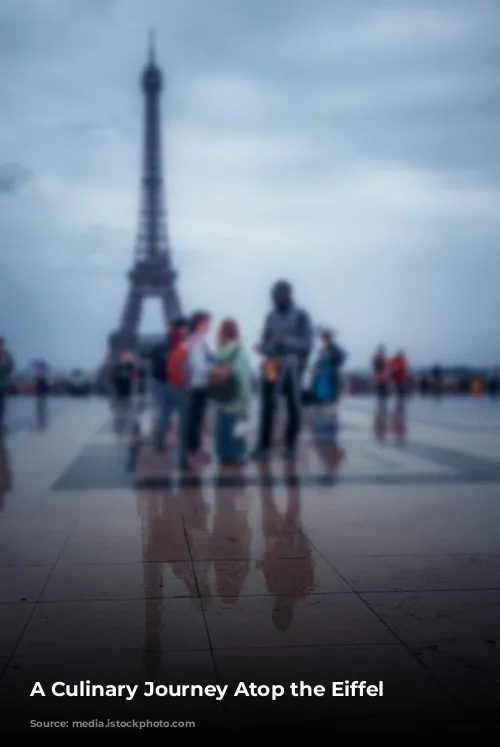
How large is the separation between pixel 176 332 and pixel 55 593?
7.68m

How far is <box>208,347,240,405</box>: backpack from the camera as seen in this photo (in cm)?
1139

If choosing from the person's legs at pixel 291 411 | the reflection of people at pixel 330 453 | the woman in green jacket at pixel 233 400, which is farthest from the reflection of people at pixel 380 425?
the woman in green jacket at pixel 233 400

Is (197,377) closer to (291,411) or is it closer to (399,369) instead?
(291,411)

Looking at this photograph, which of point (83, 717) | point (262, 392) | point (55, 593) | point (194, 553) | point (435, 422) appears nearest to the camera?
point (83, 717)

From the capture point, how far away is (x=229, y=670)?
3.71 meters

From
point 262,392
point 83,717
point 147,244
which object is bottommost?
point 83,717

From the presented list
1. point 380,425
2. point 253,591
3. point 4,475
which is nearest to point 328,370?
point 380,425

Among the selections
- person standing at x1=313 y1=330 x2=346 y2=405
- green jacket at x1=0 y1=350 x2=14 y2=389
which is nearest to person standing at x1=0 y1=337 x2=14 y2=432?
green jacket at x1=0 y1=350 x2=14 y2=389

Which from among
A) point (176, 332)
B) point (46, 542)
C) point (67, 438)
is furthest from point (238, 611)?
point (67, 438)

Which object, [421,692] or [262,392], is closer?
[421,692]

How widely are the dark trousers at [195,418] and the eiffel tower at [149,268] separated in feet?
176

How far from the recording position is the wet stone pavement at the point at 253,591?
11.3ft

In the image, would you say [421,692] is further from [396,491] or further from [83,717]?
[396,491]

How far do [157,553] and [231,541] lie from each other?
0.56 meters
